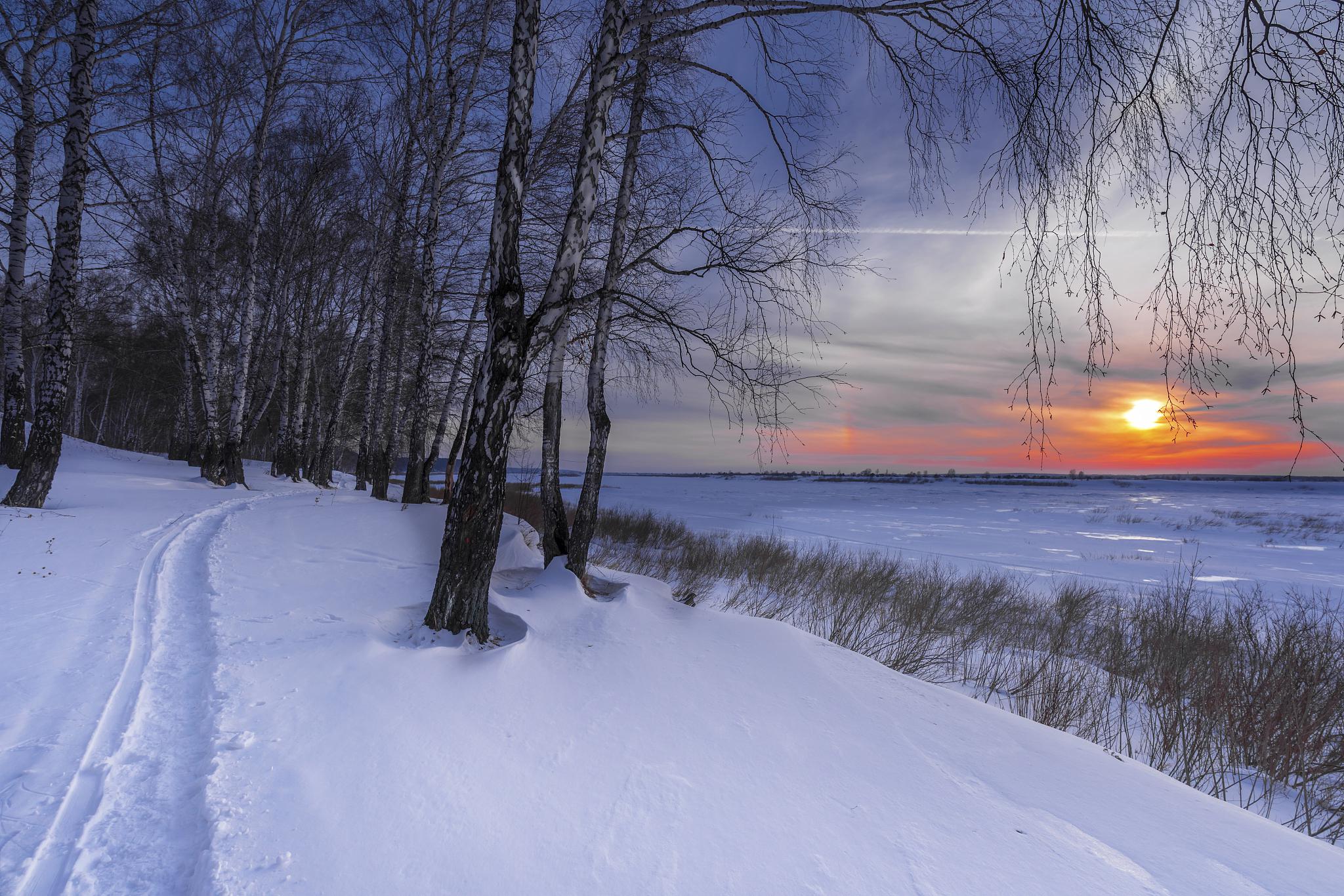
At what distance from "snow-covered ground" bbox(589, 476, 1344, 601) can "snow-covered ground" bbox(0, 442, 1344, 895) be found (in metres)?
10.8

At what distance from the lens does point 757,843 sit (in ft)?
6.38

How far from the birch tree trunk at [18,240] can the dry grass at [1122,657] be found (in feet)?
34.8

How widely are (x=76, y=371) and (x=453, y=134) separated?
26606mm

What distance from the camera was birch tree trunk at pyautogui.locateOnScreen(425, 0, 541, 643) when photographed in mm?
3689

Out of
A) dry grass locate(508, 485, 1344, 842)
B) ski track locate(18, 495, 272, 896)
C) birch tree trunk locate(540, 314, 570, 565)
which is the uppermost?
birch tree trunk locate(540, 314, 570, 565)

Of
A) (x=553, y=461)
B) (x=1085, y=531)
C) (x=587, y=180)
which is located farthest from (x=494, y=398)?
(x=1085, y=531)

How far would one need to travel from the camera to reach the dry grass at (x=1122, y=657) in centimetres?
413

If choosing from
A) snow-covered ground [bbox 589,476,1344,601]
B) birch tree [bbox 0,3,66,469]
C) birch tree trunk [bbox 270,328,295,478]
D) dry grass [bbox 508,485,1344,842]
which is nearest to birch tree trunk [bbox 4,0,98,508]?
birch tree [bbox 0,3,66,469]

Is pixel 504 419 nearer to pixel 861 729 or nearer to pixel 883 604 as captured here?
pixel 861 729

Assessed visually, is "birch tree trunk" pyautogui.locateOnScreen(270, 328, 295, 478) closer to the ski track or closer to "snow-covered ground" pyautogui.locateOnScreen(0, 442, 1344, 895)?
"snow-covered ground" pyautogui.locateOnScreen(0, 442, 1344, 895)

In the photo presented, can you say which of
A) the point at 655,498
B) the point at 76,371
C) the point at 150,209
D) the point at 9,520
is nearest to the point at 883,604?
the point at 9,520

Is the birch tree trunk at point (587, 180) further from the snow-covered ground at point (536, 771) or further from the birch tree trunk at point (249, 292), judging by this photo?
A: the birch tree trunk at point (249, 292)

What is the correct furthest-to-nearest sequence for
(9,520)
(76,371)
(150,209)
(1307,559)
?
(76,371) → (1307,559) → (150,209) → (9,520)

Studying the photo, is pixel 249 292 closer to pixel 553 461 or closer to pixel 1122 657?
pixel 553 461
